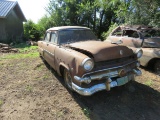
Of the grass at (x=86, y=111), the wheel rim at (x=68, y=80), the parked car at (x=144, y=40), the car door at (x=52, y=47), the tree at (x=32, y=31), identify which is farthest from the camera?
the tree at (x=32, y=31)

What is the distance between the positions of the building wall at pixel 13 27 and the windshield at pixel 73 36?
13.6m

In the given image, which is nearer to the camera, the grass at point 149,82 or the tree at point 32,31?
the grass at point 149,82

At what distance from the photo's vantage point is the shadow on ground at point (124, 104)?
337cm

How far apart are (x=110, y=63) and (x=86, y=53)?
618mm

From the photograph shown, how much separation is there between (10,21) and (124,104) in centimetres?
1792

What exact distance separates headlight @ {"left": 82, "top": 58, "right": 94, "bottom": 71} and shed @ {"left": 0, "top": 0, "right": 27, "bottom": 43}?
15273 millimetres

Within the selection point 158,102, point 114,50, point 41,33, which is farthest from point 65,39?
point 41,33

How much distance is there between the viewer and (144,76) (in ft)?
17.6

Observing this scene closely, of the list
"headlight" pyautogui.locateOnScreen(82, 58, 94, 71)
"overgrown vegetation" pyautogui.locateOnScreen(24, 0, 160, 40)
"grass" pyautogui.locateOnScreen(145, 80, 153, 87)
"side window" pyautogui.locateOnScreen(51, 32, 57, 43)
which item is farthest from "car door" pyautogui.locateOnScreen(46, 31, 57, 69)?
"overgrown vegetation" pyautogui.locateOnScreen(24, 0, 160, 40)

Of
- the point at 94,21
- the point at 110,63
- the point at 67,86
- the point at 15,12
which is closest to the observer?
the point at 110,63

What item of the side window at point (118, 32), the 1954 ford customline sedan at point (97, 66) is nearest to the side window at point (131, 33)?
the side window at point (118, 32)

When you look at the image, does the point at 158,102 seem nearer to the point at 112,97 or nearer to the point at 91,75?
the point at 112,97

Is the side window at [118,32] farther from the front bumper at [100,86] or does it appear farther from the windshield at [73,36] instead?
the front bumper at [100,86]

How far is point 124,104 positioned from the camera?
12.3 ft
